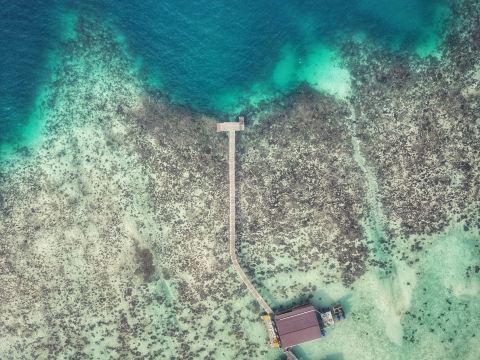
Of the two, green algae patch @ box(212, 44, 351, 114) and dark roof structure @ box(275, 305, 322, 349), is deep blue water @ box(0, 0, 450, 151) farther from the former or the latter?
dark roof structure @ box(275, 305, 322, 349)

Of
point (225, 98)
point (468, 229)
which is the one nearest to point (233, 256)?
point (225, 98)

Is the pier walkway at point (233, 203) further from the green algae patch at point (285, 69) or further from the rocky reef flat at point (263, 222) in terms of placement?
the green algae patch at point (285, 69)

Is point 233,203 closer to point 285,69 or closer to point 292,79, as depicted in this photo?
point 292,79

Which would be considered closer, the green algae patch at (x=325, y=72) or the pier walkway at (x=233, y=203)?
the pier walkway at (x=233, y=203)

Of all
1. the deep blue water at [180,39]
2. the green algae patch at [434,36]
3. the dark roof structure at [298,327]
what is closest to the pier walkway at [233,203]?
the dark roof structure at [298,327]

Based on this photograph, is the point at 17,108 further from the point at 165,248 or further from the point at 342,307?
the point at 342,307
